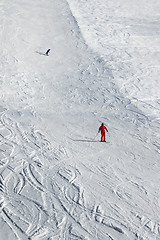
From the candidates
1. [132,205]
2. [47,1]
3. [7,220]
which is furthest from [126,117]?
[47,1]

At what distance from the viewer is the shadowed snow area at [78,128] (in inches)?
426

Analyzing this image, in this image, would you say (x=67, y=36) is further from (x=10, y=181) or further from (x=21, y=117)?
(x=10, y=181)

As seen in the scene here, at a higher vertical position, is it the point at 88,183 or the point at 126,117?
the point at 88,183

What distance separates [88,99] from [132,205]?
1010 cm

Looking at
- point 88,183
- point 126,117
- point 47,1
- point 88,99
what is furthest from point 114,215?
point 47,1

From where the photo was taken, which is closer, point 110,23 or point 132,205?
point 132,205

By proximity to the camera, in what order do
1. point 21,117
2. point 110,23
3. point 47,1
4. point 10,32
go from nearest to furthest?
point 21,117, point 10,32, point 110,23, point 47,1

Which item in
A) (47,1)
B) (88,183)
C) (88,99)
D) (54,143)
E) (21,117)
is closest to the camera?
(88,183)

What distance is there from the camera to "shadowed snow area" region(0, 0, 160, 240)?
10812 millimetres

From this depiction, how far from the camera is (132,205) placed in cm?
1137

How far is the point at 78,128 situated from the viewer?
17.1 metres

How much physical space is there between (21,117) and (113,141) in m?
5.78

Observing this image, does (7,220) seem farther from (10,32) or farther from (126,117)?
(10,32)

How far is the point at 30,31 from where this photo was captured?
30.8 metres
